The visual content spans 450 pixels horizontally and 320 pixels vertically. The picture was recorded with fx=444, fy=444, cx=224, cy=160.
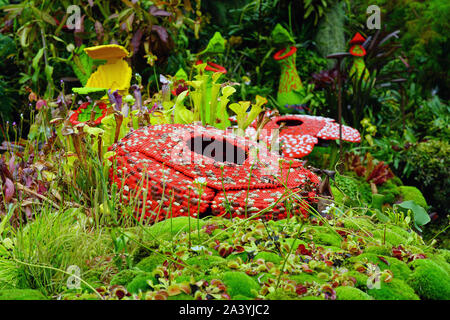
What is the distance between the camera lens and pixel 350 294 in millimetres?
1205

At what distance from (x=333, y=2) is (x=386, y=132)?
1.96 meters

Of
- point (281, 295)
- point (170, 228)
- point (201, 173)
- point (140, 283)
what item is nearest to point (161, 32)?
point (201, 173)

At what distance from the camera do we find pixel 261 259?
4.50 feet

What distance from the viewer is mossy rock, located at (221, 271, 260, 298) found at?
1.22 metres

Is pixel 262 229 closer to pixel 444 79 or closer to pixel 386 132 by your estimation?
pixel 386 132

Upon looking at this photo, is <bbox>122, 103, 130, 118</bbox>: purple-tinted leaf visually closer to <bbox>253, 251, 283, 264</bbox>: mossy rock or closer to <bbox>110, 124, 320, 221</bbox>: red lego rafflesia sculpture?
<bbox>110, 124, 320, 221</bbox>: red lego rafflesia sculpture

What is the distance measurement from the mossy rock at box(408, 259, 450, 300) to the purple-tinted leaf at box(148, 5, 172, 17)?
3586mm

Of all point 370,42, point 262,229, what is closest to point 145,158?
point 262,229

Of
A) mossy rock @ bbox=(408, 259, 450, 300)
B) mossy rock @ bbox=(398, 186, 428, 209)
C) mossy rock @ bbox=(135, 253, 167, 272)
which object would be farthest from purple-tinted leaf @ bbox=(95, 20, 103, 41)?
mossy rock @ bbox=(408, 259, 450, 300)

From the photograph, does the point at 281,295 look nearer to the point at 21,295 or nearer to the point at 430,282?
the point at 430,282

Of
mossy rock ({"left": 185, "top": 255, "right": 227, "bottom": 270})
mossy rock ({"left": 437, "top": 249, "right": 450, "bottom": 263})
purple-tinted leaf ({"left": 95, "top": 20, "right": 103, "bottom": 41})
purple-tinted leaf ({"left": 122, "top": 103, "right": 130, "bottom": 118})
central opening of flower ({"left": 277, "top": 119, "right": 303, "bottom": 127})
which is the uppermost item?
purple-tinted leaf ({"left": 95, "top": 20, "right": 103, "bottom": 41})

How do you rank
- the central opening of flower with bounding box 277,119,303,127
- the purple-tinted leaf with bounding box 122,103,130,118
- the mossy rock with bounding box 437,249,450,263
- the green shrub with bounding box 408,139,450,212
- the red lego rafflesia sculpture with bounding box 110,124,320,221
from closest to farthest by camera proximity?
the mossy rock with bounding box 437,249,450,263 → the red lego rafflesia sculpture with bounding box 110,124,320,221 → the purple-tinted leaf with bounding box 122,103,130,118 → the central opening of flower with bounding box 277,119,303,127 → the green shrub with bounding box 408,139,450,212

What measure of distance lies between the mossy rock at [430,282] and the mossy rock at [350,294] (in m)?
0.21

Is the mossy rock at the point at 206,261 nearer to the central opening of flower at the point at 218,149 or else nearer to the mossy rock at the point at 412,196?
the central opening of flower at the point at 218,149
